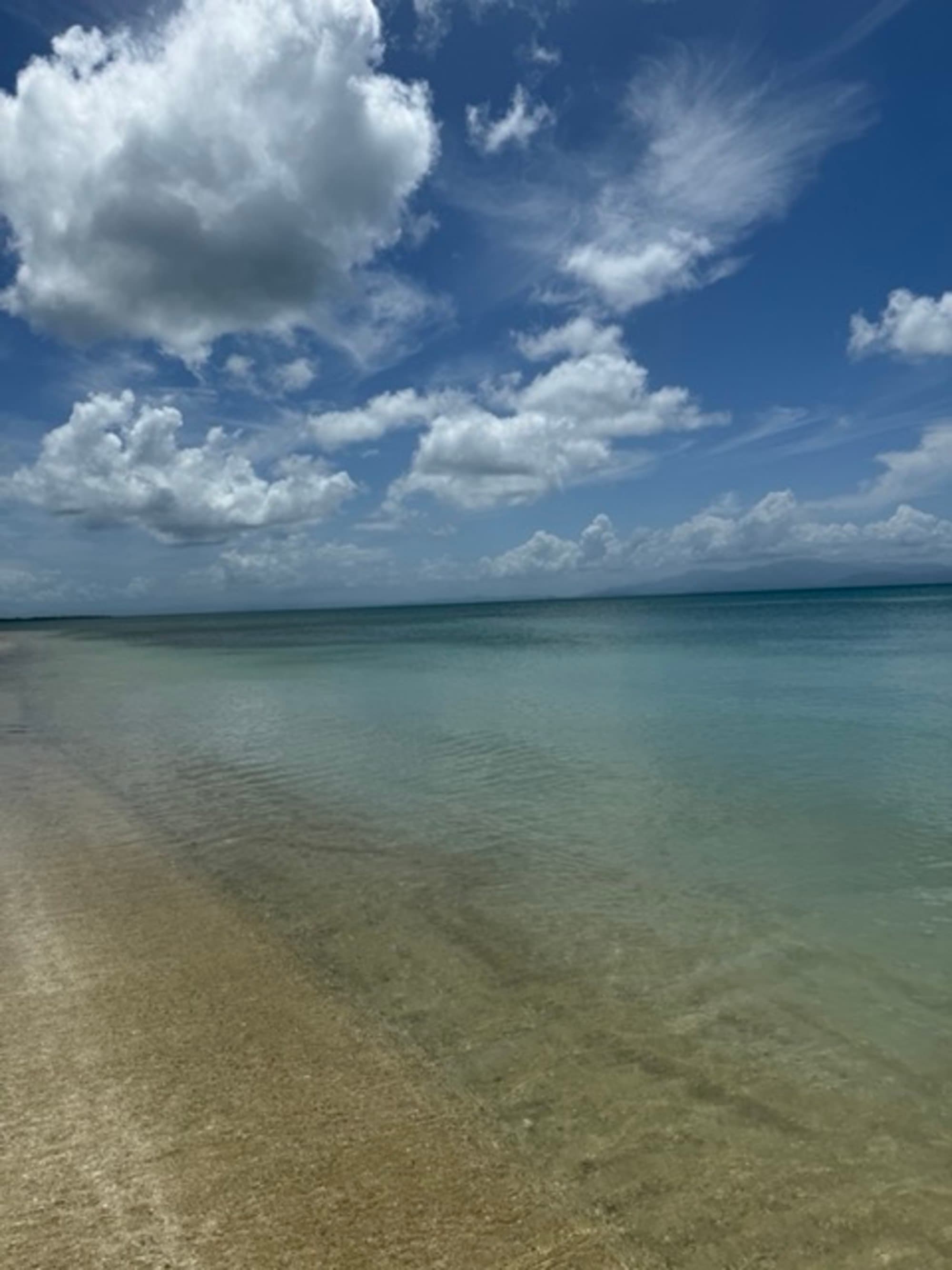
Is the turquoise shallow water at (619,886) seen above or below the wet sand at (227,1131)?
below

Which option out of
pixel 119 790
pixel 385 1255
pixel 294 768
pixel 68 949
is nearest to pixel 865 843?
pixel 385 1255

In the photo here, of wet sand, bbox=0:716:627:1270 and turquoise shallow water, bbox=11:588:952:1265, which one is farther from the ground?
wet sand, bbox=0:716:627:1270

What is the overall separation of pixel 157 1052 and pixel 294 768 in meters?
11.6

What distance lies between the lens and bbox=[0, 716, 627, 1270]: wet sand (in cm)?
428

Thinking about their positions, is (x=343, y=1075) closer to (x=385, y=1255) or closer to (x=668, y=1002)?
(x=385, y=1255)

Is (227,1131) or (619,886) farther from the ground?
(227,1131)

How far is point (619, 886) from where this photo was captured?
989 centimetres

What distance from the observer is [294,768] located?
693 inches

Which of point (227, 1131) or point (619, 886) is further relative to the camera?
point (619, 886)

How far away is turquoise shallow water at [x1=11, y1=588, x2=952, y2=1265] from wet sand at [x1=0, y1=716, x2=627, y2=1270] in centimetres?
45

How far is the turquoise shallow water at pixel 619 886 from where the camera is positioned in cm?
571

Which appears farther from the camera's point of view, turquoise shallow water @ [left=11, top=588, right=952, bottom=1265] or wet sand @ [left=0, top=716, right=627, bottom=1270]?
turquoise shallow water @ [left=11, top=588, right=952, bottom=1265]

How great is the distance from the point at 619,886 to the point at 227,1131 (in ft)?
19.1

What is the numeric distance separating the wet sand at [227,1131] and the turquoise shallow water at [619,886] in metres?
0.45
